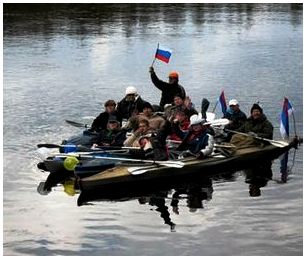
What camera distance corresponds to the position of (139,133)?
15.1m

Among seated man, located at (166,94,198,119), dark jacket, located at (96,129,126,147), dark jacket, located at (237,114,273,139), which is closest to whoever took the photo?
dark jacket, located at (96,129,126,147)

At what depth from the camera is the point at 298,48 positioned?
29.6 meters

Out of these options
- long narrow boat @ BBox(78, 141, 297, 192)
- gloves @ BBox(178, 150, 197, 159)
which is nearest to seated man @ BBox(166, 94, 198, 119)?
long narrow boat @ BBox(78, 141, 297, 192)

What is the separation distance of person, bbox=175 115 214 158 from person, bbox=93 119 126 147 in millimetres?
1105

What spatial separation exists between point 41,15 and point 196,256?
30.6 meters

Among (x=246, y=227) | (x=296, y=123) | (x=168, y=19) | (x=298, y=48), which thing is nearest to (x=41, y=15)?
(x=168, y=19)

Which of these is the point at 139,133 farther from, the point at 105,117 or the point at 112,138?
the point at 105,117

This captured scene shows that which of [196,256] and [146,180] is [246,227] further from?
[146,180]

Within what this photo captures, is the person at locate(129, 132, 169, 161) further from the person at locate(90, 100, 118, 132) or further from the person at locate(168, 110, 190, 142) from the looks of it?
the person at locate(90, 100, 118, 132)

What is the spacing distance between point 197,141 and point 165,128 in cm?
77

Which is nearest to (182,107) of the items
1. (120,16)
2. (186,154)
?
(186,154)

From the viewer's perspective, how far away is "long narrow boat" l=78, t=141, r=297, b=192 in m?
13.9

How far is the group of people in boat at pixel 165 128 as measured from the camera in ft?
48.0

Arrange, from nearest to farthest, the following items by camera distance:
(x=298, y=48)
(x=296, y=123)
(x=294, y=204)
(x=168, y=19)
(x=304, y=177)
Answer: (x=294, y=204), (x=304, y=177), (x=296, y=123), (x=298, y=48), (x=168, y=19)
